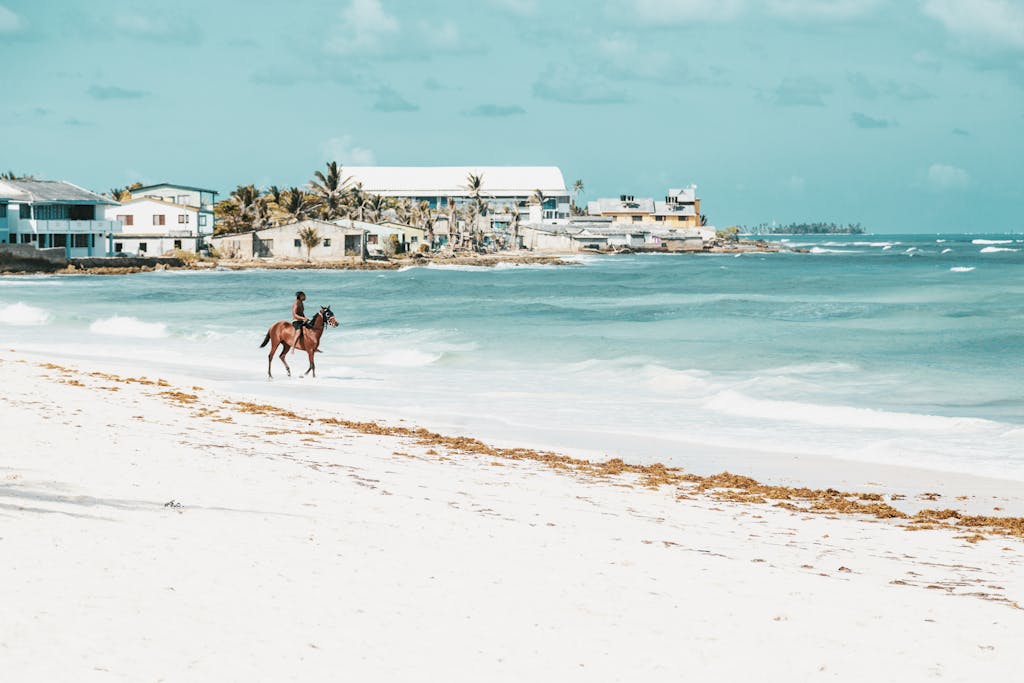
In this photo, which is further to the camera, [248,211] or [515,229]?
[515,229]

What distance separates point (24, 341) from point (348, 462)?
86.5 feet

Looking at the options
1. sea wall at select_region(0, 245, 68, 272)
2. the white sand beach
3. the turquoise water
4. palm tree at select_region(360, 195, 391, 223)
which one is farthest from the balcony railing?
the white sand beach

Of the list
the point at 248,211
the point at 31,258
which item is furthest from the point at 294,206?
the point at 31,258

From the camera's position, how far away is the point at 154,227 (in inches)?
4294

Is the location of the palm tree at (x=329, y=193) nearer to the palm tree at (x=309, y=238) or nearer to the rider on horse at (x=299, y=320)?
the palm tree at (x=309, y=238)

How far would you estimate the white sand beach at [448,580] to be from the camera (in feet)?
22.4

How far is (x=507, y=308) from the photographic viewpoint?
198ft

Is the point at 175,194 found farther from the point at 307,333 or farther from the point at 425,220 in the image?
the point at 307,333

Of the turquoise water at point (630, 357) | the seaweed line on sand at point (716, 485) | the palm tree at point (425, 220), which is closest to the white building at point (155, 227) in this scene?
the turquoise water at point (630, 357)

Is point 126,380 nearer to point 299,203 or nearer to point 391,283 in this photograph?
point 391,283

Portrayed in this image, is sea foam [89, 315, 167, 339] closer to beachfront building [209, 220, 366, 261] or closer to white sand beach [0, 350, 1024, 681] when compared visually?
white sand beach [0, 350, 1024, 681]

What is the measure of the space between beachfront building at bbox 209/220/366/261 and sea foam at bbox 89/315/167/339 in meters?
68.2

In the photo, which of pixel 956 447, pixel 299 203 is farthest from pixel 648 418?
pixel 299 203

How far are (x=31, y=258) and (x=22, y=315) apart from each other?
45.8 meters
